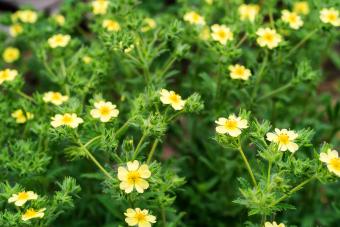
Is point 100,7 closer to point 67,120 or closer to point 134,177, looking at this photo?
point 67,120

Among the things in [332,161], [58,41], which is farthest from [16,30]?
[332,161]

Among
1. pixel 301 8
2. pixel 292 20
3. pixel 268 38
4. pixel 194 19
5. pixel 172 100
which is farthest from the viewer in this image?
pixel 301 8

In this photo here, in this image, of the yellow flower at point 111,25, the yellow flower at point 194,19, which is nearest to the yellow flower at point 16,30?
A: the yellow flower at point 111,25

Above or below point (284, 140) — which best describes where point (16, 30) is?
above

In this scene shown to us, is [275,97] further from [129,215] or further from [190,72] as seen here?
[129,215]

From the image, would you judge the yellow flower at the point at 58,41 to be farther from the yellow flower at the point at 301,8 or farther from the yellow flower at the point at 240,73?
the yellow flower at the point at 301,8

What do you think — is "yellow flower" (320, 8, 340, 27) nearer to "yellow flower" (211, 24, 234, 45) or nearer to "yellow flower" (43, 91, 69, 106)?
"yellow flower" (211, 24, 234, 45)
